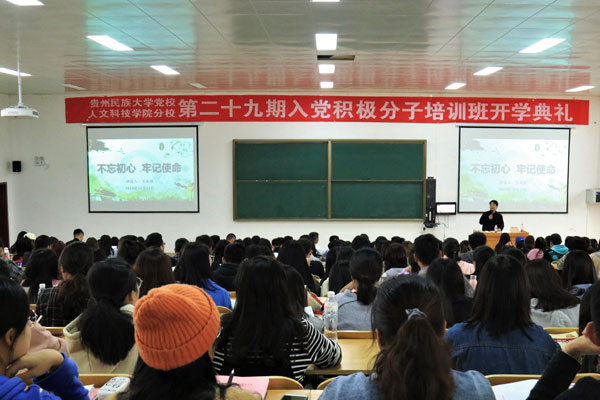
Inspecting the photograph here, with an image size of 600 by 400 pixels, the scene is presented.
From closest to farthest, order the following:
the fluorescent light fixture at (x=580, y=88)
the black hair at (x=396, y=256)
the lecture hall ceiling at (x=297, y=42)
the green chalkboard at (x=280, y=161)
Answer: the lecture hall ceiling at (x=297, y=42)
the black hair at (x=396, y=256)
the fluorescent light fixture at (x=580, y=88)
the green chalkboard at (x=280, y=161)

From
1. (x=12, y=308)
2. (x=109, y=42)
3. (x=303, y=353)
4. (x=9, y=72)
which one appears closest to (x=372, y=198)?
(x=109, y=42)

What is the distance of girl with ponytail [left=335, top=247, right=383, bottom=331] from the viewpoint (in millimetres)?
2746

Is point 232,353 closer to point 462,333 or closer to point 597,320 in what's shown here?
point 462,333

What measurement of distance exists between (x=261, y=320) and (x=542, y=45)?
514cm

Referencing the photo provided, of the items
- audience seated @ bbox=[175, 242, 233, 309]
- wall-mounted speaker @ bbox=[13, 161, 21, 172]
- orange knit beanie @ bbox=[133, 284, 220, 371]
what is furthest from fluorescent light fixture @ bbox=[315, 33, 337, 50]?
wall-mounted speaker @ bbox=[13, 161, 21, 172]

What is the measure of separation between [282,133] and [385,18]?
4424 mm

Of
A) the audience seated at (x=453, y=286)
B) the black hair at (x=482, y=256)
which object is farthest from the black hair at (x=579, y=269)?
the audience seated at (x=453, y=286)

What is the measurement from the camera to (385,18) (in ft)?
14.4

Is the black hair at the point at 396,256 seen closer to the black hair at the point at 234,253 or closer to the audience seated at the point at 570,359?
the black hair at the point at 234,253

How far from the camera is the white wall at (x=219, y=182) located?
8664 mm

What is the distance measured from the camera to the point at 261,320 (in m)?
1.92

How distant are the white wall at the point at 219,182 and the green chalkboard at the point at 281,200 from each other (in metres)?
0.18

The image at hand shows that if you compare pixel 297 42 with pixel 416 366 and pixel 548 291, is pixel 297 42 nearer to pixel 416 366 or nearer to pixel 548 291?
pixel 548 291

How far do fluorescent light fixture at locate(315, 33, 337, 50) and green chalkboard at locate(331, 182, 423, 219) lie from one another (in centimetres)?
359
